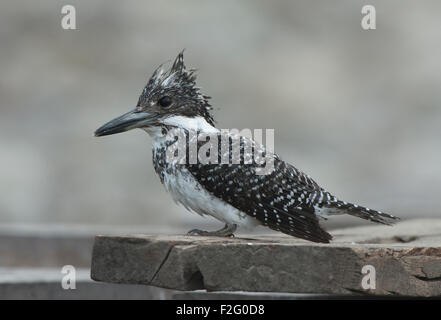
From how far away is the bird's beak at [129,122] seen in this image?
19.9ft

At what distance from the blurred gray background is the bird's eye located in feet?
32.2

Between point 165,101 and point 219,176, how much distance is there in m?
0.60

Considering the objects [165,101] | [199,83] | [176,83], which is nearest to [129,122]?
[165,101]

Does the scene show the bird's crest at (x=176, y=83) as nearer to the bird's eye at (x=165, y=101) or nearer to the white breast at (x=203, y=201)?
the bird's eye at (x=165, y=101)

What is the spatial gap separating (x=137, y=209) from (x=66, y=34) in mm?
5812

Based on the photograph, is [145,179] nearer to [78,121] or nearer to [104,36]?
[78,121]

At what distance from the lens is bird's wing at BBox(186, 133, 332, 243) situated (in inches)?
235

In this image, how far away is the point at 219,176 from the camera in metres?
5.99

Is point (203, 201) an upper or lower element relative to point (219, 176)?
lower

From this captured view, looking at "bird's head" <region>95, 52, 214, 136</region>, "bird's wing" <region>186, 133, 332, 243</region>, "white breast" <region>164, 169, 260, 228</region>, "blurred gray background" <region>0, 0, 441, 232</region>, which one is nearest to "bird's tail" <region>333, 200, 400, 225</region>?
"bird's wing" <region>186, 133, 332, 243</region>

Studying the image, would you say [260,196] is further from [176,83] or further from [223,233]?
[176,83]

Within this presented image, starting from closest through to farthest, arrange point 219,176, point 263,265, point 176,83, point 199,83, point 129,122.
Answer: point 263,265, point 219,176, point 129,122, point 176,83, point 199,83

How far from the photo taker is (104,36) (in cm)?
2116

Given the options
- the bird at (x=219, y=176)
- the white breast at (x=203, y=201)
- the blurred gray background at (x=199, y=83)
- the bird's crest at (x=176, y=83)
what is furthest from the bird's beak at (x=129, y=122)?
the blurred gray background at (x=199, y=83)
